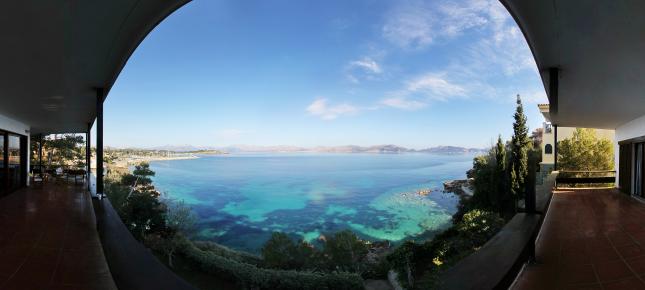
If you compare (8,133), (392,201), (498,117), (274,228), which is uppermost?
→ (498,117)

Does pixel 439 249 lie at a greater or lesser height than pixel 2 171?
lesser

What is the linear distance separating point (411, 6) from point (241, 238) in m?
27.6

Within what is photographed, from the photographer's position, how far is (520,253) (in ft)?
7.89

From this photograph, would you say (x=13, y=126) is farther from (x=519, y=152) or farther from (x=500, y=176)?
(x=519, y=152)

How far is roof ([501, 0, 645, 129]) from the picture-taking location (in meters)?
2.04

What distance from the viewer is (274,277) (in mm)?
13992

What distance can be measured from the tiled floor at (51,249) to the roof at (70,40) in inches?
74.8

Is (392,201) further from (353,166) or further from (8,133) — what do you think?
(8,133)

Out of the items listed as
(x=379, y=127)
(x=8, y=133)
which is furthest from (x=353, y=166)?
(x=8, y=133)

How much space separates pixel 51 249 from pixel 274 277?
12.2 meters

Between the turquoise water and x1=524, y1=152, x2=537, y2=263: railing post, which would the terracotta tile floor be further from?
the turquoise water

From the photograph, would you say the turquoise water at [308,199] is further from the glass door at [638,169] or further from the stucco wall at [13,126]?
the glass door at [638,169]

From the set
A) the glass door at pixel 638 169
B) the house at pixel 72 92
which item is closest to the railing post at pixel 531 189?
the house at pixel 72 92

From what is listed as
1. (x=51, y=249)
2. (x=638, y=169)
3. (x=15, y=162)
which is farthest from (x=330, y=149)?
(x=51, y=249)
